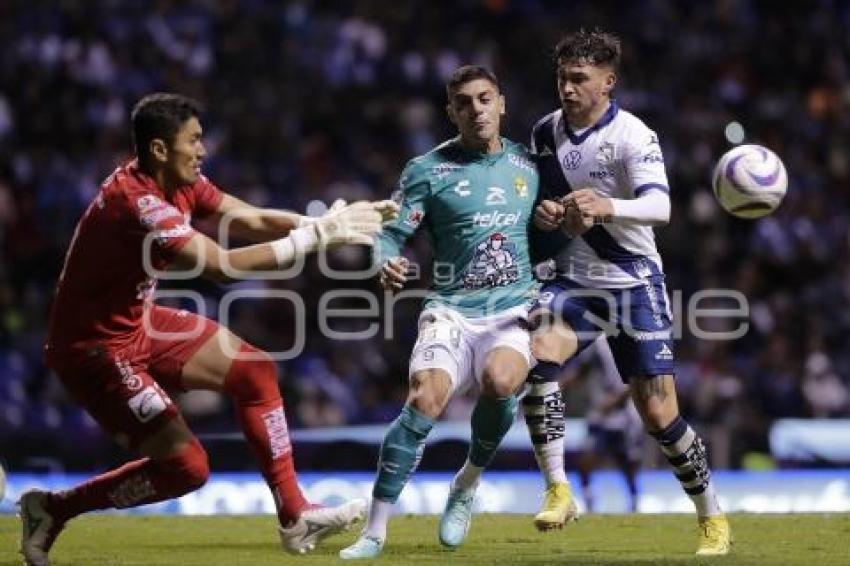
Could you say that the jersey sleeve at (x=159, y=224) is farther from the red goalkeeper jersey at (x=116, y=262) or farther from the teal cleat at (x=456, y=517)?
the teal cleat at (x=456, y=517)

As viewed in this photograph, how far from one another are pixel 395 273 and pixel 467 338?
0.66 meters

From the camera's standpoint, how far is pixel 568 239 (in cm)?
1008

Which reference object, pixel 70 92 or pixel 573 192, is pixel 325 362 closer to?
pixel 70 92

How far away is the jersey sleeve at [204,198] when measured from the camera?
943cm

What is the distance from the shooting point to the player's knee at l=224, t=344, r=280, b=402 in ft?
29.8

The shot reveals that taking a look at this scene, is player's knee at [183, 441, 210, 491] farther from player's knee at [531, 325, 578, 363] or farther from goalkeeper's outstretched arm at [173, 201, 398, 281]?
player's knee at [531, 325, 578, 363]

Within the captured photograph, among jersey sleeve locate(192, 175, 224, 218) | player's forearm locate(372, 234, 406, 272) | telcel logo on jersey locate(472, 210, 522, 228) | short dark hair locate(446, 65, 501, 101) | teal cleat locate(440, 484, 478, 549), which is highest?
short dark hair locate(446, 65, 501, 101)

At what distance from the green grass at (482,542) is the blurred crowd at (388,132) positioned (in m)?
5.01

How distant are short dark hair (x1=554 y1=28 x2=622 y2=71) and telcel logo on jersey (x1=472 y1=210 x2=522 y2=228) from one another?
100 cm

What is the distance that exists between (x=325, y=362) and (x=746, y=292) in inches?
210

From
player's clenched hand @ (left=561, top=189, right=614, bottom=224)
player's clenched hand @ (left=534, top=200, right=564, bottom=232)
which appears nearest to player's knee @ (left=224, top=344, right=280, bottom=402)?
player's clenched hand @ (left=534, top=200, right=564, bottom=232)

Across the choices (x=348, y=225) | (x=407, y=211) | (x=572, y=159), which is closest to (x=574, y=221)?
(x=572, y=159)

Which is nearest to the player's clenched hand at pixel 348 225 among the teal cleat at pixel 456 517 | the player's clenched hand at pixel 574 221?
the player's clenched hand at pixel 574 221

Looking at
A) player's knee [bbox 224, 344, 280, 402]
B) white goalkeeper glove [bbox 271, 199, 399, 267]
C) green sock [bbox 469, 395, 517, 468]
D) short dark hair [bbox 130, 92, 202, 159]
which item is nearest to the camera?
white goalkeeper glove [bbox 271, 199, 399, 267]
